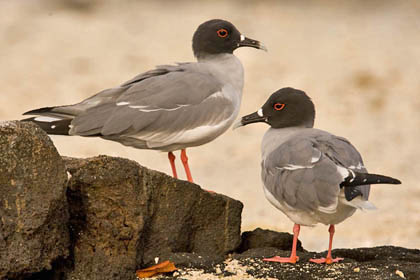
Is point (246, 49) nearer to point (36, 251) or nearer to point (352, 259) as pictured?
point (352, 259)

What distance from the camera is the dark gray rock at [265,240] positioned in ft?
19.9

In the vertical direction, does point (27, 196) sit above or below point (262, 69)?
below

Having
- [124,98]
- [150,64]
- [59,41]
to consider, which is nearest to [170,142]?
[124,98]

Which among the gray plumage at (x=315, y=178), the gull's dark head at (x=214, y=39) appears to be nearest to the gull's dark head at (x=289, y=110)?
the gray plumage at (x=315, y=178)

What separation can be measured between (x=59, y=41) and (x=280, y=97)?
10.3 metres

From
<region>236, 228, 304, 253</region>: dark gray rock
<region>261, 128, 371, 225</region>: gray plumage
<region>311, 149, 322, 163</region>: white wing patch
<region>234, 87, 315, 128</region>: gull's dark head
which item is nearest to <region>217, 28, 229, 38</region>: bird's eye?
<region>234, 87, 315, 128</region>: gull's dark head

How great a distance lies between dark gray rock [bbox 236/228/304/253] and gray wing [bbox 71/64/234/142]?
1218 mm

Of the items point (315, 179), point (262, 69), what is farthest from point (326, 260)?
point (262, 69)

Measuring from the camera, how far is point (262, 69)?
14.7m

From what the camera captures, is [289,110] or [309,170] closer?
[309,170]

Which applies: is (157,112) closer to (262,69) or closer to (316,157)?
(316,157)

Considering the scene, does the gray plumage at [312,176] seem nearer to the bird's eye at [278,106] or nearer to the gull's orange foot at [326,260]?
the gull's orange foot at [326,260]

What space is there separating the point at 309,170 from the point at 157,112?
71.9 inches

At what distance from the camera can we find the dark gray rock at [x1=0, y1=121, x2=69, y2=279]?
478cm
